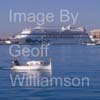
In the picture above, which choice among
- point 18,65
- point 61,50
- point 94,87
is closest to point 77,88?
point 94,87

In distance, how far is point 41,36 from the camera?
861cm

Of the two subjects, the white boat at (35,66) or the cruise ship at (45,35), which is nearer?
the cruise ship at (45,35)

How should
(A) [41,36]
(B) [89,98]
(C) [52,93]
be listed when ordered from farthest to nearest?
(A) [41,36] → (C) [52,93] → (B) [89,98]

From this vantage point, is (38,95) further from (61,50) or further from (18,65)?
(61,50)

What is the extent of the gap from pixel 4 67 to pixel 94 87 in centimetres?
322

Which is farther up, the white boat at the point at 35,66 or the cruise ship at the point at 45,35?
the cruise ship at the point at 45,35

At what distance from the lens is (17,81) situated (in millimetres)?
8625

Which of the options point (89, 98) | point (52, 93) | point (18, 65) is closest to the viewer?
point (89, 98)

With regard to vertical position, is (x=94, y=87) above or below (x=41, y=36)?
below

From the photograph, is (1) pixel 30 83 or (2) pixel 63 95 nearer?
(2) pixel 63 95

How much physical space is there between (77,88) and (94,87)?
227 millimetres

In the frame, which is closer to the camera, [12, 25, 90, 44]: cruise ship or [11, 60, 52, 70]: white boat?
[12, 25, 90, 44]: cruise ship

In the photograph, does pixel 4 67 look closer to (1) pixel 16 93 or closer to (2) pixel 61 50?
(1) pixel 16 93

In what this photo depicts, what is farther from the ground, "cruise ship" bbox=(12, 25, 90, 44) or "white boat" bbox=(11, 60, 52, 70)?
"cruise ship" bbox=(12, 25, 90, 44)
